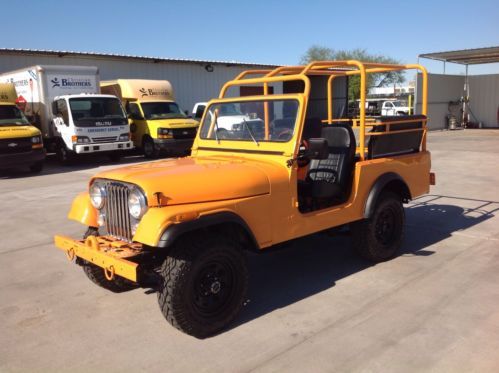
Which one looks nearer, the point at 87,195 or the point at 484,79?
the point at 87,195

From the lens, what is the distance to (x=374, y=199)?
15.4 ft

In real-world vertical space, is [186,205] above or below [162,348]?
above

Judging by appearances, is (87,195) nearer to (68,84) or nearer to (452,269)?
(452,269)

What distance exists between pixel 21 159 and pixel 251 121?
10.2m

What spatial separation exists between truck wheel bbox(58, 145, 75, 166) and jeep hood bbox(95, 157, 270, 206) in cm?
1133

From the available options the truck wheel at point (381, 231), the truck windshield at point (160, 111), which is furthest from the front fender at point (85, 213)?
the truck windshield at point (160, 111)

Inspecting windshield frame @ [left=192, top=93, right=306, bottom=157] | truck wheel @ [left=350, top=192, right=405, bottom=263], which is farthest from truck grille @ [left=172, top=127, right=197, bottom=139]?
truck wheel @ [left=350, top=192, right=405, bottom=263]

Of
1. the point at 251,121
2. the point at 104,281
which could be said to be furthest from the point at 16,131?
the point at 251,121

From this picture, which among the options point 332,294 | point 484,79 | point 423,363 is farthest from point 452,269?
point 484,79

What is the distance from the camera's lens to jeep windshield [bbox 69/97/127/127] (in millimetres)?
14086

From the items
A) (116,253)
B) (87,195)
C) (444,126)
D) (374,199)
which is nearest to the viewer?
(116,253)

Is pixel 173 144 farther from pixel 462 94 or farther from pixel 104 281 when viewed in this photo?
pixel 462 94

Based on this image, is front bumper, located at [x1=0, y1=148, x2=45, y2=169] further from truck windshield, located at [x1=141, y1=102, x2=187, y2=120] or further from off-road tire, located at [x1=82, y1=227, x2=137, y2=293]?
off-road tire, located at [x1=82, y1=227, x2=137, y2=293]

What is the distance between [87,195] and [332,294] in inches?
92.5
